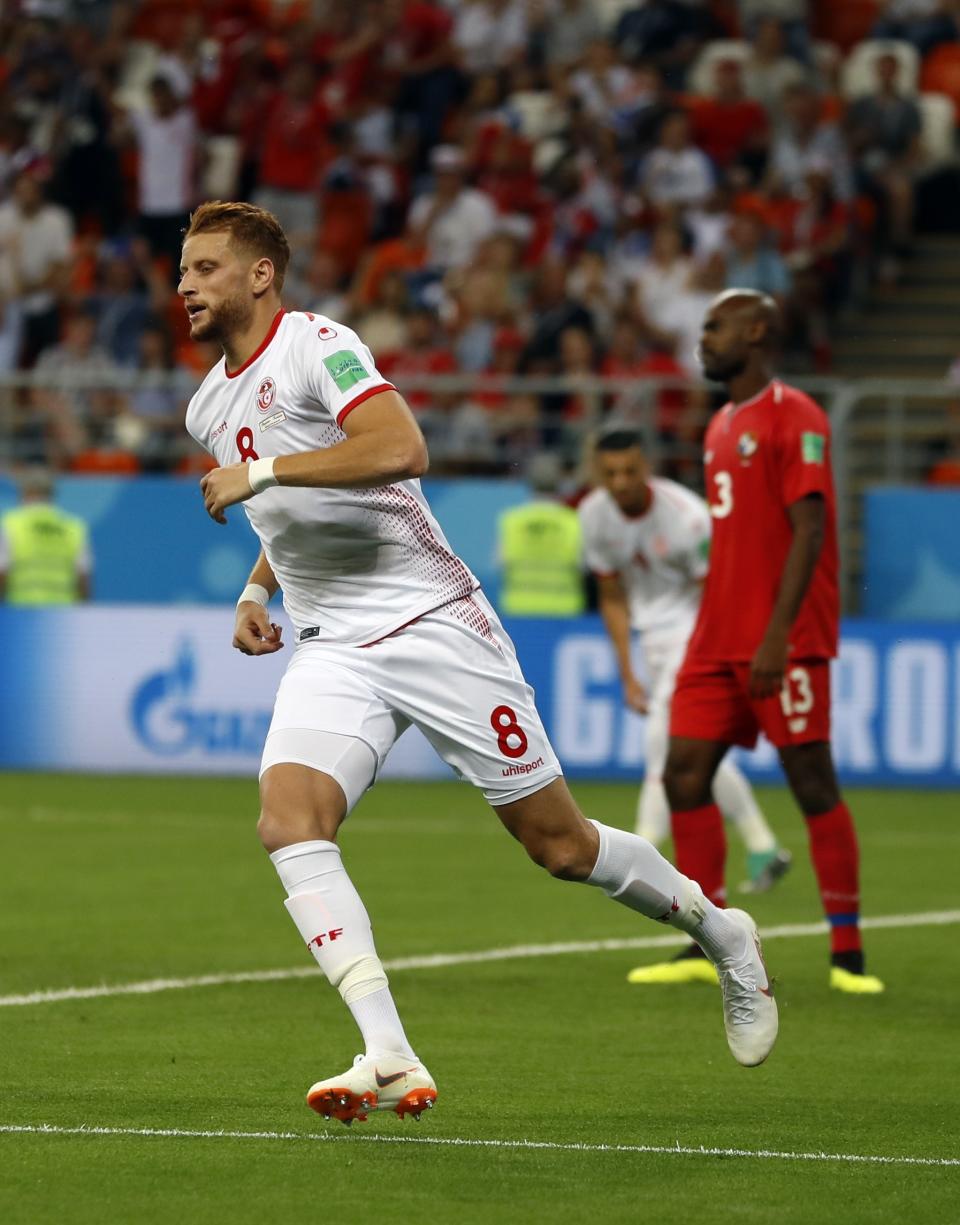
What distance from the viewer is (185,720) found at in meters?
18.1

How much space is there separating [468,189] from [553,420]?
364 centimetres

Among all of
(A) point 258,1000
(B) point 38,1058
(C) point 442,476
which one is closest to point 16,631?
(C) point 442,476

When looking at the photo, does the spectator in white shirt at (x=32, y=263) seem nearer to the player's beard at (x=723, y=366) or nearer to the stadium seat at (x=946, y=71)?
the stadium seat at (x=946, y=71)

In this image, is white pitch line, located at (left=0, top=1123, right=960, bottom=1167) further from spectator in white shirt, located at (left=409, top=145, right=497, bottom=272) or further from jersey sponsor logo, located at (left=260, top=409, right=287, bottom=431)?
spectator in white shirt, located at (left=409, top=145, right=497, bottom=272)

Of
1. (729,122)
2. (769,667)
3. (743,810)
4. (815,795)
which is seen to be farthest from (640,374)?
(769,667)

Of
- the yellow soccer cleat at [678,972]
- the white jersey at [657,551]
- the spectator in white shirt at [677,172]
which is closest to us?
the yellow soccer cleat at [678,972]

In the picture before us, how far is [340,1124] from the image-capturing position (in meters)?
6.30

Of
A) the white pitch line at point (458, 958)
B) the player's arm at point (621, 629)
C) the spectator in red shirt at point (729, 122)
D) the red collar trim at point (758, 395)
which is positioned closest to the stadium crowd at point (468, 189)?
the spectator in red shirt at point (729, 122)

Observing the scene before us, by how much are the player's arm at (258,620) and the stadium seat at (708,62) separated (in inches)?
631

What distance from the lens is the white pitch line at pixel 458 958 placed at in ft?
27.9

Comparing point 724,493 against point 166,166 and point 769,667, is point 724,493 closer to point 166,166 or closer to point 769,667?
point 769,667

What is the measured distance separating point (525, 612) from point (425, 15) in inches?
298

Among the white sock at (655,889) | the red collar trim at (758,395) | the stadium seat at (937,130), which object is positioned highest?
the stadium seat at (937,130)

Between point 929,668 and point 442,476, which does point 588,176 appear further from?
point 929,668
